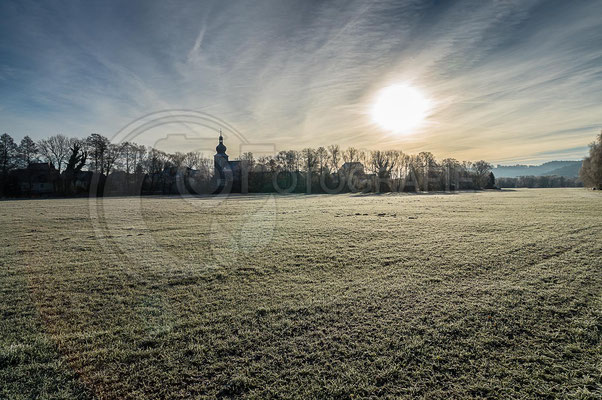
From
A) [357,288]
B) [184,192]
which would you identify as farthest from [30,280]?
[184,192]

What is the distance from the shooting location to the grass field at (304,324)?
3.06 meters

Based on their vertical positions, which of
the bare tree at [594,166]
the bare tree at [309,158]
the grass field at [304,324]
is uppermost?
the bare tree at [309,158]

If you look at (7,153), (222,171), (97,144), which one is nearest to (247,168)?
(222,171)

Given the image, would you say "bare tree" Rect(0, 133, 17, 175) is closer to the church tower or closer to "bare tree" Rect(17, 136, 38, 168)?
"bare tree" Rect(17, 136, 38, 168)

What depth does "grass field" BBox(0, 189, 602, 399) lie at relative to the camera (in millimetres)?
3059

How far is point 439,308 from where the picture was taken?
4770 mm

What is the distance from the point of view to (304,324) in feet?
14.1

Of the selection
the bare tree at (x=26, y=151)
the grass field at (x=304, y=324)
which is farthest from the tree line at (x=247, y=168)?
the grass field at (x=304, y=324)

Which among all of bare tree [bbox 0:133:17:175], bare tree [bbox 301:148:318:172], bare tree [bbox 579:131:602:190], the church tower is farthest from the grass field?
bare tree [bbox 301:148:318:172]

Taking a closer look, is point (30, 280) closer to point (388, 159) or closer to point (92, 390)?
point (92, 390)

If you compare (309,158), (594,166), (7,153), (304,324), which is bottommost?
(304,324)

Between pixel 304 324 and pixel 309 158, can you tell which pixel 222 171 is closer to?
pixel 309 158

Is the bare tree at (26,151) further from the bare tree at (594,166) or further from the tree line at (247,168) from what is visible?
the bare tree at (594,166)

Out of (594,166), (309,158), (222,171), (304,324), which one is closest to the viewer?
(304,324)
